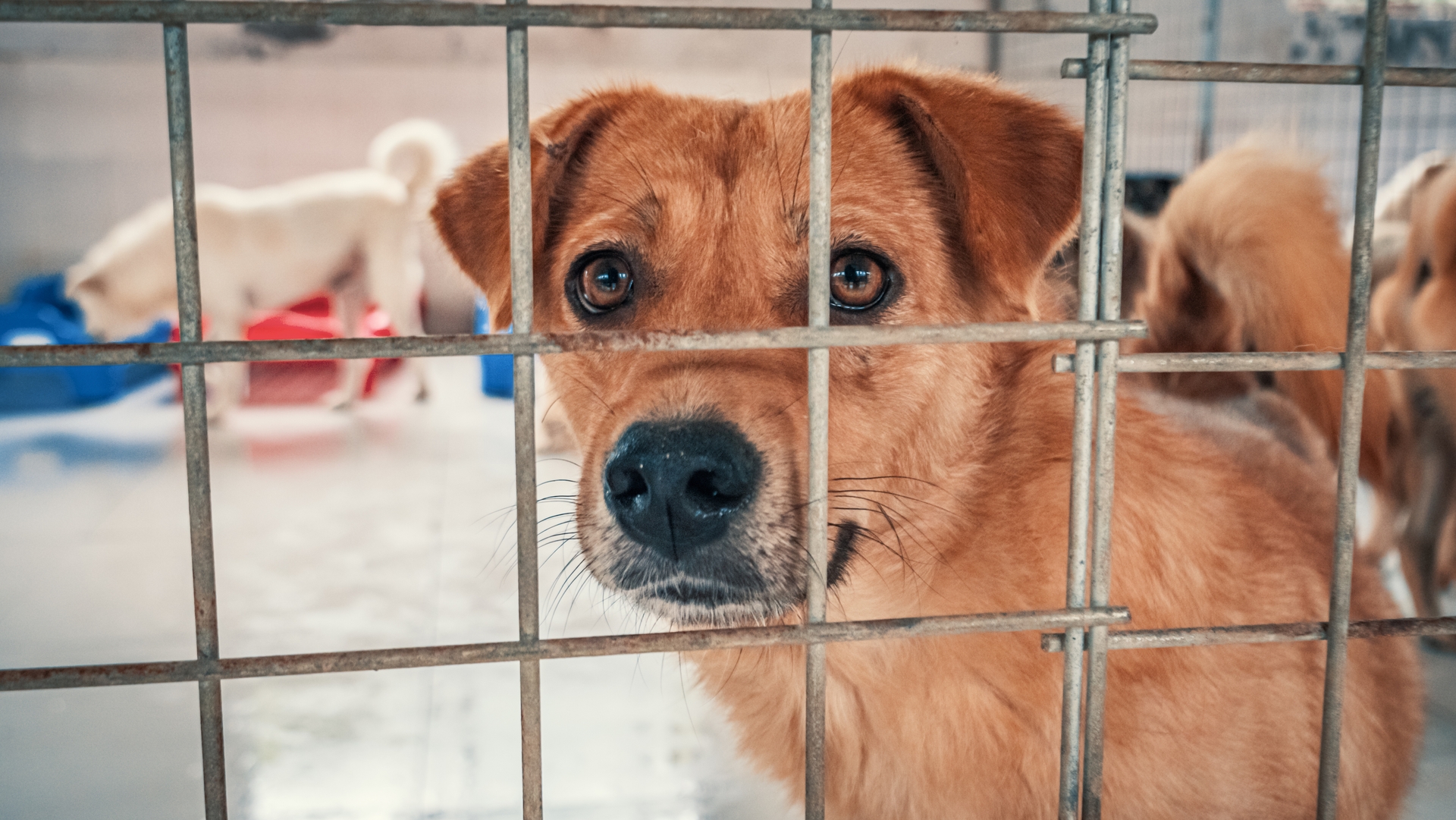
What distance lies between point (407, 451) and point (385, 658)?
185 inches

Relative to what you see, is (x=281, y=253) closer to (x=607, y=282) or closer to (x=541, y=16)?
(x=607, y=282)

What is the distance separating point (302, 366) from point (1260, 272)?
255 inches

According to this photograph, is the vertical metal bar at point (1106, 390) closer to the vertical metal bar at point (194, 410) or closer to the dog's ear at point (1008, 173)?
the dog's ear at point (1008, 173)

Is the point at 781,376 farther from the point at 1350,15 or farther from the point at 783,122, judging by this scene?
the point at 1350,15

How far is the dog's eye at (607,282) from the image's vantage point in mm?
1670

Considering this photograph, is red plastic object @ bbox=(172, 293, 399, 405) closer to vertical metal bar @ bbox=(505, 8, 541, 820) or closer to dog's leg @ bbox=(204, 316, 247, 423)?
dog's leg @ bbox=(204, 316, 247, 423)

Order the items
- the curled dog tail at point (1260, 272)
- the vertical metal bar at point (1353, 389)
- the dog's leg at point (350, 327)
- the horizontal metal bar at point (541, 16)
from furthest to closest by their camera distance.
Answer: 1. the dog's leg at point (350, 327)
2. the curled dog tail at point (1260, 272)
3. the vertical metal bar at point (1353, 389)
4. the horizontal metal bar at point (541, 16)

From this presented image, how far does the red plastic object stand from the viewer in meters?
6.62

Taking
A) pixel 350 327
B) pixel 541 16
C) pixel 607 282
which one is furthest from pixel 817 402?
pixel 350 327

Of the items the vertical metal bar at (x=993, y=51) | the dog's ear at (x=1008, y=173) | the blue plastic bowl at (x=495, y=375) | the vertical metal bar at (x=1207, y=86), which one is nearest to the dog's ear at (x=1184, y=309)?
the dog's ear at (x=1008, y=173)

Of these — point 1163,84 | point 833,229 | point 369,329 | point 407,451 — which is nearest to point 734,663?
point 833,229

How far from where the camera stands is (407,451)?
17.7 ft

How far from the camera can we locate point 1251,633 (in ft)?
3.49

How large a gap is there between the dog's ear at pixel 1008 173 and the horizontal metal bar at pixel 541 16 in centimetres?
47
